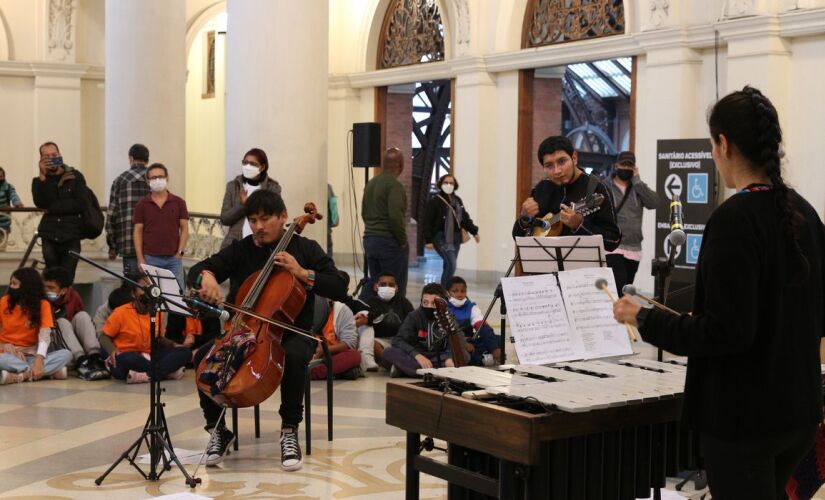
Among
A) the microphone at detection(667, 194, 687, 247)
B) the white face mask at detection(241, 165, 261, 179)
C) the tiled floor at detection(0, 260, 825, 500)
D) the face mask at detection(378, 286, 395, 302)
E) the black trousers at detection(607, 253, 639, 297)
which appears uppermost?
the white face mask at detection(241, 165, 261, 179)

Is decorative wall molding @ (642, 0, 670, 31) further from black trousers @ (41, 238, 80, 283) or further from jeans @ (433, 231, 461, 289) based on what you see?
black trousers @ (41, 238, 80, 283)

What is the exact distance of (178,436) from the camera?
686 cm

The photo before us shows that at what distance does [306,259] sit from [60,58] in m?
14.7

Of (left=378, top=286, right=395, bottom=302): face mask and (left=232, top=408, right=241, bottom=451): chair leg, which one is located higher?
(left=378, top=286, right=395, bottom=302): face mask

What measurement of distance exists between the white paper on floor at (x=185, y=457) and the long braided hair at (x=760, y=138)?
12.9ft

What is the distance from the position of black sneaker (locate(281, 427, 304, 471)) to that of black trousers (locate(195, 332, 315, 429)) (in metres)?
0.05

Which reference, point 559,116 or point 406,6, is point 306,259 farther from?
point 406,6

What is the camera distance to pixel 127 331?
874 cm

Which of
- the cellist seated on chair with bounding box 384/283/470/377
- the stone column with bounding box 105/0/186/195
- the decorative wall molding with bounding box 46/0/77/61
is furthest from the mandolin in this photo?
the decorative wall molding with bounding box 46/0/77/61

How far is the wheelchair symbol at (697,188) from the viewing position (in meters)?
11.7

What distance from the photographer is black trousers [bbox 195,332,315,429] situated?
20.1 ft

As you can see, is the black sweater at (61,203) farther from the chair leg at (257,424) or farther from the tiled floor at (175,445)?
the chair leg at (257,424)

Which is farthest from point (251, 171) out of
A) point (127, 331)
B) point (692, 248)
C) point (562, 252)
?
point (692, 248)

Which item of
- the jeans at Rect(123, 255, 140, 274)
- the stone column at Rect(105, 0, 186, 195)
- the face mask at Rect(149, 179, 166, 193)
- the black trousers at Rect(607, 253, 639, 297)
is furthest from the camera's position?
the stone column at Rect(105, 0, 186, 195)
